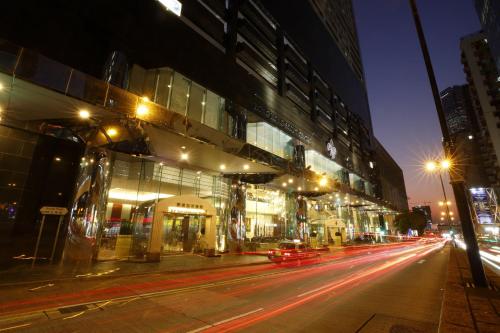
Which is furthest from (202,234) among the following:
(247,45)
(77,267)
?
(247,45)

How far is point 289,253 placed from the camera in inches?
701

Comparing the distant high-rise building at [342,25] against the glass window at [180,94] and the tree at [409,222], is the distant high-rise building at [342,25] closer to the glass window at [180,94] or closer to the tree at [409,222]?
the tree at [409,222]

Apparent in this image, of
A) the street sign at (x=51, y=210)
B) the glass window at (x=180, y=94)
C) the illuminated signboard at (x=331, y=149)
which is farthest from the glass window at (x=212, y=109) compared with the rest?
the illuminated signboard at (x=331, y=149)

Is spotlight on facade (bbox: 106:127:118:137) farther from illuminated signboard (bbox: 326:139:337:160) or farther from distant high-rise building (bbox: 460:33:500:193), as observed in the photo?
distant high-rise building (bbox: 460:33:500:193)

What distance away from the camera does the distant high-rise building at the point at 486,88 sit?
59.5 m

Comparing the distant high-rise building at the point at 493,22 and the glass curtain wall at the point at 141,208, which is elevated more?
the distant high-rise building at the point at 493,22

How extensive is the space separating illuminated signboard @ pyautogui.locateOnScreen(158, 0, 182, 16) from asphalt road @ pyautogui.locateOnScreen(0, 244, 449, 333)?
67.1 ft

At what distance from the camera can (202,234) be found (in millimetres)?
20359

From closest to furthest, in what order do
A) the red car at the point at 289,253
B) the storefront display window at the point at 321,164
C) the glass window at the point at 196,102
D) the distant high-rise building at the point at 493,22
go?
the red car at the point at 289,253
the glass window at the point at 196,102
the storefront display window at the point at 321,164
the distant high-rise building at the point at 493,22

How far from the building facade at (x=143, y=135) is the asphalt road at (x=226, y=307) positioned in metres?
6.76

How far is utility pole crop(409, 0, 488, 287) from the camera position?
8117mm

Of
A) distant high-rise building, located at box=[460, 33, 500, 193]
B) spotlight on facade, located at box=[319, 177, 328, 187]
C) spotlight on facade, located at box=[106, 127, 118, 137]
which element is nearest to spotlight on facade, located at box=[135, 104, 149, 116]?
spotlight on facade, located at box=[106, 127, 118, 137]

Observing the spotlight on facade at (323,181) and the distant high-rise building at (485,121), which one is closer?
the spotlight on facade at (323,181)

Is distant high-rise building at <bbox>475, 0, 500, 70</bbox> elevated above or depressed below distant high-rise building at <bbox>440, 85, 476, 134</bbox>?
below
